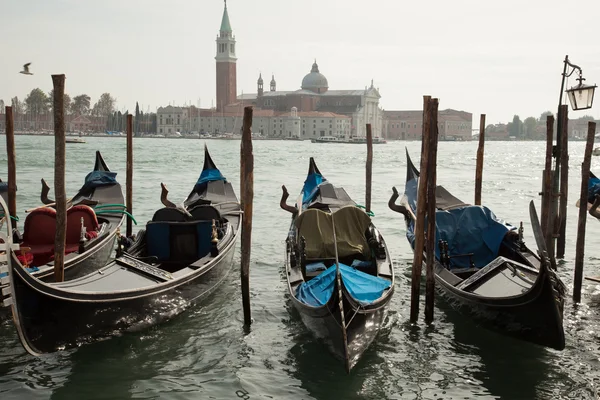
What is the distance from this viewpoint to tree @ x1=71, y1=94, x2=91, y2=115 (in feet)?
236

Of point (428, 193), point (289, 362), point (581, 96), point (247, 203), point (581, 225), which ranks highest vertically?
point (581, 96)

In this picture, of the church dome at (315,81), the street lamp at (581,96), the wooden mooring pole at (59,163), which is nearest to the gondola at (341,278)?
the wooden mooring pole at (59,163)

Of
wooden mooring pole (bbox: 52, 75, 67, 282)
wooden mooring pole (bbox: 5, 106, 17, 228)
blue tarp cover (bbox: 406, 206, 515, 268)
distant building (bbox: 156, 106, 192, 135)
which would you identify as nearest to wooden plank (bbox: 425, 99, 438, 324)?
blue tarp cover (bbox: 406, 206, 515, 268)

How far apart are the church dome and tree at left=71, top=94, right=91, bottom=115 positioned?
23.4 meters

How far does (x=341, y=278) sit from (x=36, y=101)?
69.2m

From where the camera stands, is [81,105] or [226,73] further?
[81,105]

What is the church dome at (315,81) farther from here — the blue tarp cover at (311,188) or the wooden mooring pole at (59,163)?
the wooden mooring pole at (59,163)

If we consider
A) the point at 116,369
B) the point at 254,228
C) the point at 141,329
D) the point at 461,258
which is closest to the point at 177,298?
the point at 141,329

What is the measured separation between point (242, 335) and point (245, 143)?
1.31 metres

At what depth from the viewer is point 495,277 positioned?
14.5ft

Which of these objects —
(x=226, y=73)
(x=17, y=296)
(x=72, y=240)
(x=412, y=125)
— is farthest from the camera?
(x=412, y=125)

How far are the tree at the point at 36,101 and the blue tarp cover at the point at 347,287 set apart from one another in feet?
224

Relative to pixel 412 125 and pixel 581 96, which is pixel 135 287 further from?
pixel 412 125

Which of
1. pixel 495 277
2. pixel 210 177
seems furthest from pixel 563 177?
pixel 210 177
